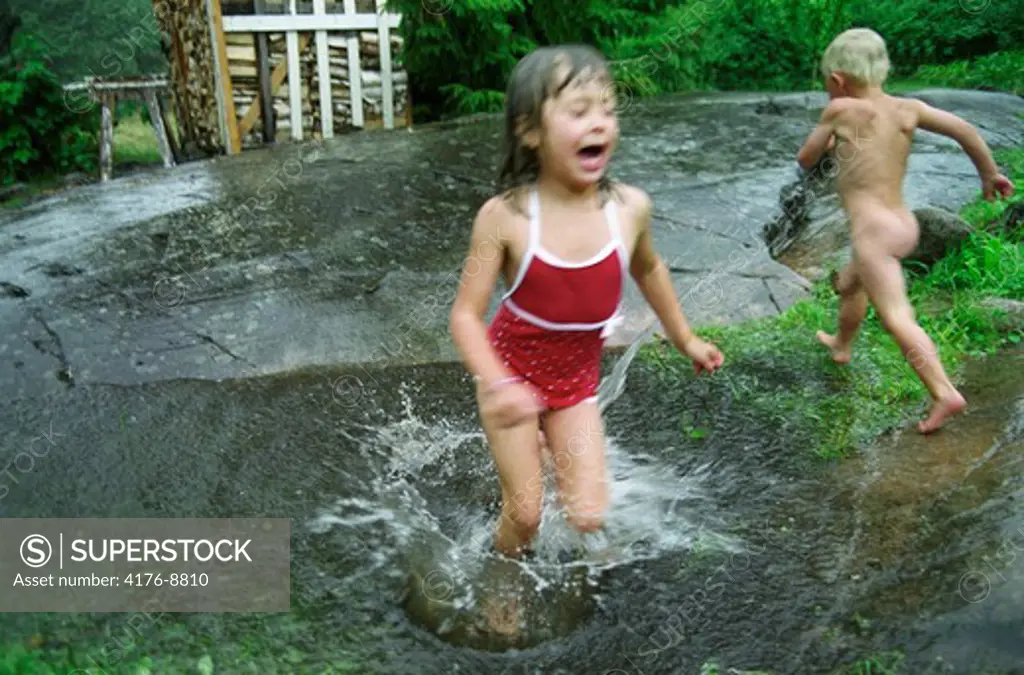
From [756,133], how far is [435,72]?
10.8 feet

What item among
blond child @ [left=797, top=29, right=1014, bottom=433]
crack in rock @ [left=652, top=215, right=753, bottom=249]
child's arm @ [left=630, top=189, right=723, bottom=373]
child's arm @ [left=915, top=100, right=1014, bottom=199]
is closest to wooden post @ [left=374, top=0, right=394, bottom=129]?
crack in rock @ [left=652, top=215, right=753, bottom=249]

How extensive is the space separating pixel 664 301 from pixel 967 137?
1.71 meters

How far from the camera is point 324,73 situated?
8.98 meters

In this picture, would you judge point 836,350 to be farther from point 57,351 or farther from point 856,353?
point 57,351

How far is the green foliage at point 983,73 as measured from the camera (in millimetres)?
11494

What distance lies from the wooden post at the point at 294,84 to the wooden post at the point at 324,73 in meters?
0.19

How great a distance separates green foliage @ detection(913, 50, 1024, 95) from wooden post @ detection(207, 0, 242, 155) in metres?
8.57

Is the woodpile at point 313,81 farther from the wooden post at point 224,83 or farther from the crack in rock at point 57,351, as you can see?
the crack in rock at point 57,351

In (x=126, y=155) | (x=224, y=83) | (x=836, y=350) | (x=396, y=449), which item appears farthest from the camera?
(x=126, y=155)

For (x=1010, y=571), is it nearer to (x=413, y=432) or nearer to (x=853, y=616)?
(x=853, y=616)

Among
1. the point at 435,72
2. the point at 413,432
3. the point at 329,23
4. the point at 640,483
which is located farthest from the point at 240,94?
the point at 640,483

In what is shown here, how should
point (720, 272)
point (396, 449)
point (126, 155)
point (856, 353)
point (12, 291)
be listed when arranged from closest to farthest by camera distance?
1. point (396, 449)
2. point (856, 353)
3. point (12, 291)
4. point (720, 272)
5. point (126, 155)

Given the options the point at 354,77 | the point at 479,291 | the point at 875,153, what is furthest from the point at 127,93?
the point at 479,291

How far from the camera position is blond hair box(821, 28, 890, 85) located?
3729 millimetres
